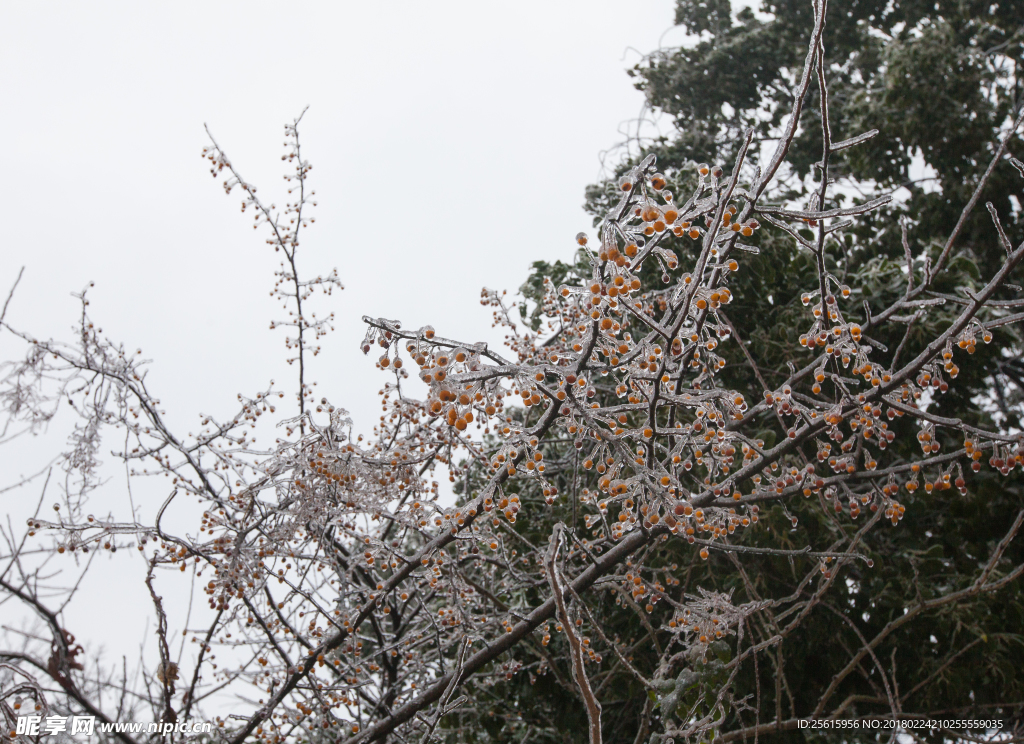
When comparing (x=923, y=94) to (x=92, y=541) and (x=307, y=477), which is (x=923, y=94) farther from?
(x=92, y=541)

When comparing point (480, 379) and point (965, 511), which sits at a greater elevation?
point (480, 379)

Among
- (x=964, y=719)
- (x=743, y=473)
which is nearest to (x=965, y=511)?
(x=964, y=719)

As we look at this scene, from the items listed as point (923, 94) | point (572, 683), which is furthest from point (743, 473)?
point (923, 94)

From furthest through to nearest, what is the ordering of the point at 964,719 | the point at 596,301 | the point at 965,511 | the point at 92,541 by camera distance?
the point at 965,511, the point at 964,719, the point at 92,541, the point at 596,301

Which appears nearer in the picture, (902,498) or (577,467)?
(577,467)

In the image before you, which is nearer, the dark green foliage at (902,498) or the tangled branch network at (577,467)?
the tangled branch network at (577,467)

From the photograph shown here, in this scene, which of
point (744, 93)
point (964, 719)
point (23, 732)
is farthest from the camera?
point (744, 93)

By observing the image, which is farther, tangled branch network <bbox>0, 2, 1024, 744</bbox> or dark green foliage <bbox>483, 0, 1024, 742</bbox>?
dark green foliage <bbox>483, 0, 1024, 742</bbox>

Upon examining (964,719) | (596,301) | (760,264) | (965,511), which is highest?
(760,264)

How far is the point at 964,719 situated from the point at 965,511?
3.86ft

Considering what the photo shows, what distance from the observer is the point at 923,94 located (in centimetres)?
586

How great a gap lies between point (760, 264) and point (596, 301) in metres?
3.15

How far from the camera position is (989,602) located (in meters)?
3.58

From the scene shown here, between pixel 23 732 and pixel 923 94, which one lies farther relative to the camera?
pixel 923 94
